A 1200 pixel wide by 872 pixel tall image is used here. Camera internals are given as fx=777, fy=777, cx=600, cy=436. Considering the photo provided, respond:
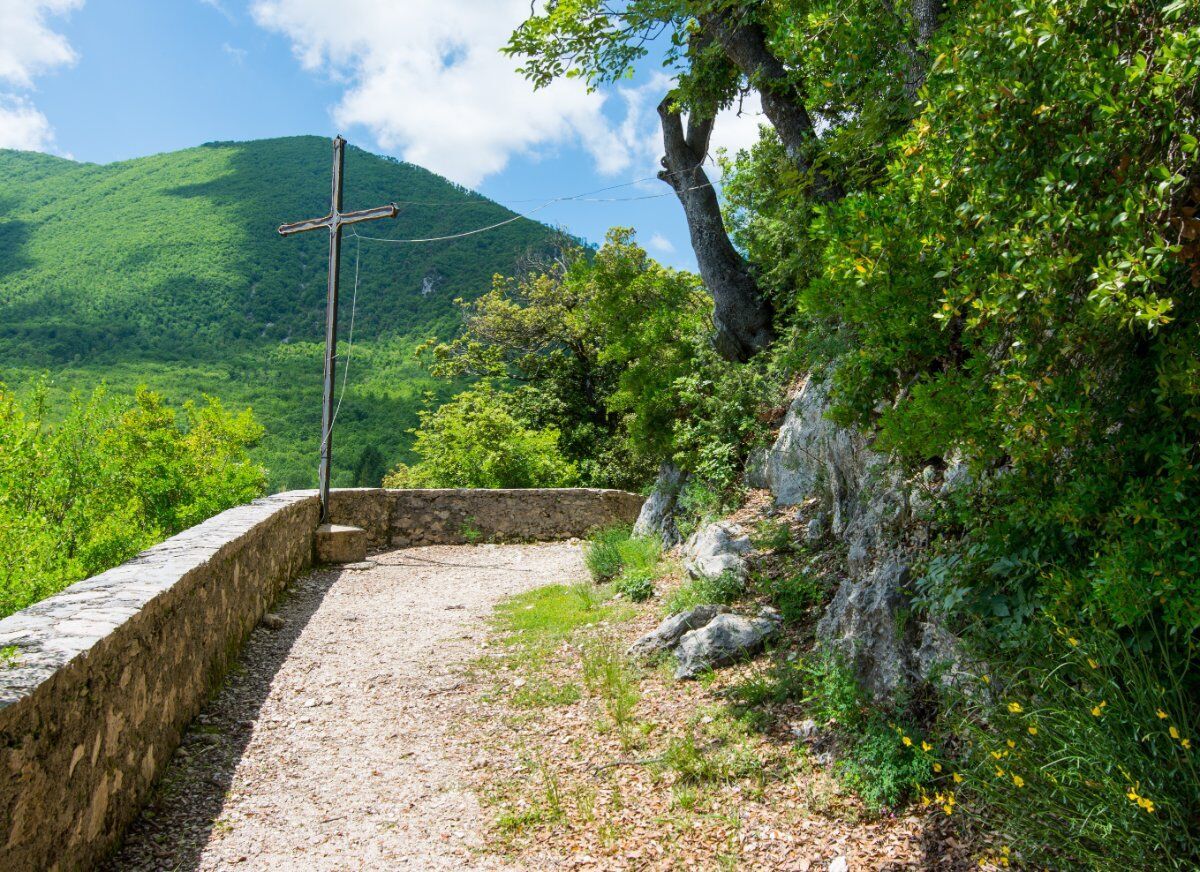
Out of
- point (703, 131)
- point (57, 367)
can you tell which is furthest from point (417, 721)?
point (57, 367)

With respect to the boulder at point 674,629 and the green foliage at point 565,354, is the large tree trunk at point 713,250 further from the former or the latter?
the boulder at point 674,629

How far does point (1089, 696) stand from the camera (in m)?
2.50

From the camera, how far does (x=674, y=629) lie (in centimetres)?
550

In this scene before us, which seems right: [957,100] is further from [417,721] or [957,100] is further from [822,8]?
[417,721]

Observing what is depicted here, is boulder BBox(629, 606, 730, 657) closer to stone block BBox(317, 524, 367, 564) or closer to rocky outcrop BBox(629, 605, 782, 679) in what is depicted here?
rocky outcrop BBox(629, 605, 782, 679)

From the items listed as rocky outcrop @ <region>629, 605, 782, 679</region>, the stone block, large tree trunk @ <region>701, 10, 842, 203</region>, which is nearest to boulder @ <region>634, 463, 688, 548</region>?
rocky outcrop @ <region>629, 605, 782, 679</region>

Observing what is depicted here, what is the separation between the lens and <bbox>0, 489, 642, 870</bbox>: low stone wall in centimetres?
256

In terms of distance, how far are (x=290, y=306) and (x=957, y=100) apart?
43440 mm

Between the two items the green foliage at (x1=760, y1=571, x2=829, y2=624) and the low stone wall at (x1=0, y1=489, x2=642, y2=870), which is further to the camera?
the green foliage at (x1=760, y1=571, x2=829, y2=624)

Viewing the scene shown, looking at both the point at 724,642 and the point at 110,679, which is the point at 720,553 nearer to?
the point at 724,642

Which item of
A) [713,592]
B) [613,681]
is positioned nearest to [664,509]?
[713,592]

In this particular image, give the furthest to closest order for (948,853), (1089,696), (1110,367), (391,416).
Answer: (391,416) → (948,853) → (1110,367) → (1089,696)

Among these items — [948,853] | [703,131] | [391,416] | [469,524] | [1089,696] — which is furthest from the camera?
[391,416]

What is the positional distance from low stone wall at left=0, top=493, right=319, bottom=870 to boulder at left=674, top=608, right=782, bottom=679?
2954mm
